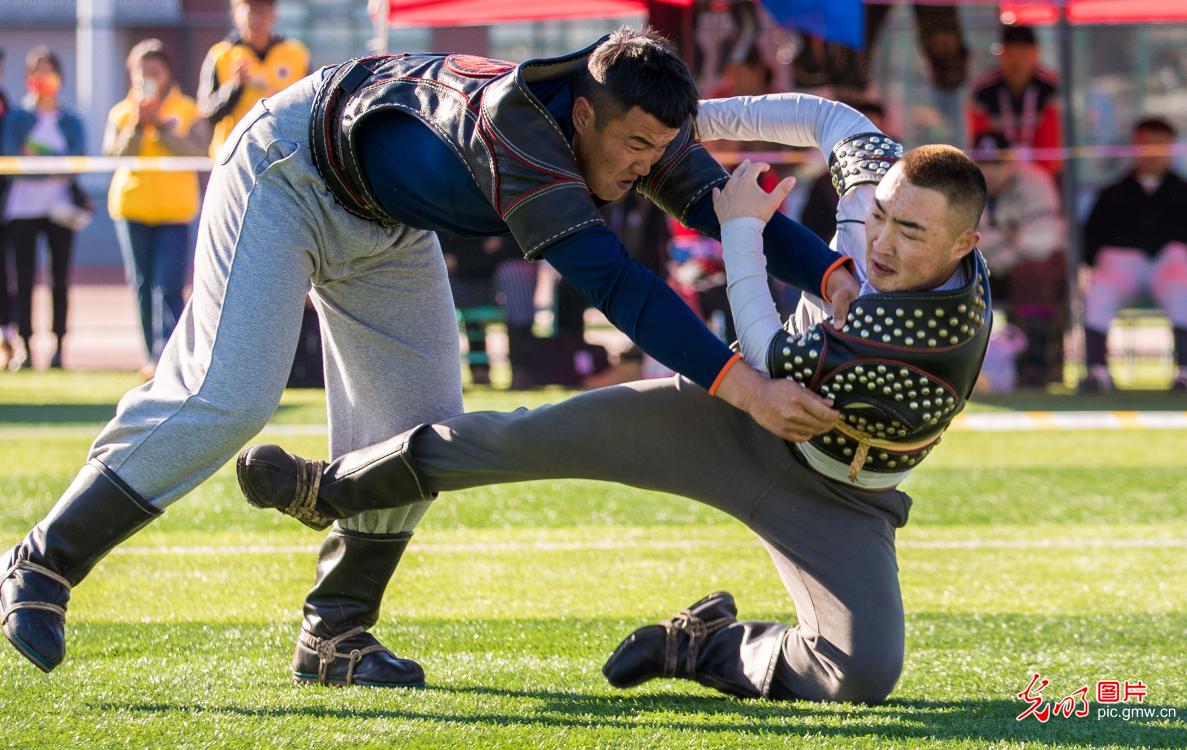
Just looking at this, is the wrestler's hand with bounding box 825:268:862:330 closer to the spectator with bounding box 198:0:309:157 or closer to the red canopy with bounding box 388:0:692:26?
the red canopy with bounding box 388:0:692:26

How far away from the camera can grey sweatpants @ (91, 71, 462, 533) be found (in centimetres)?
323

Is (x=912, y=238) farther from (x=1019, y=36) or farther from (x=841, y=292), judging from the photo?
(x=1019, y=36)

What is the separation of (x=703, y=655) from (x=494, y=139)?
4.20ft

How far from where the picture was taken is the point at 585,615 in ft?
14.4

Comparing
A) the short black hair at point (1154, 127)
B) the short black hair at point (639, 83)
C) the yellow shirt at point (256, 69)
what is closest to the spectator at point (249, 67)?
the yellow shirt at point (256, 69)

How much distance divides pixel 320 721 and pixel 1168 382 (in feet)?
27.4

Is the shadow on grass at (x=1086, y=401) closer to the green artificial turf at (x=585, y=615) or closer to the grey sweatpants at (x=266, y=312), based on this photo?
the green artificial turf at (x=585, y=615)

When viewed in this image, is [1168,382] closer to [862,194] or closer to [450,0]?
[450,0]

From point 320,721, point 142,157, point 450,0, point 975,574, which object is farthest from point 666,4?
point 320,721

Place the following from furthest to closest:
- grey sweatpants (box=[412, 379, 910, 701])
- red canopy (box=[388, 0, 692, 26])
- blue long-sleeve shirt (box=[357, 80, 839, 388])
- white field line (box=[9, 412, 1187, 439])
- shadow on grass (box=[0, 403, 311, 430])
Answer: red canopy (box=[388, 0, 692, 26]), shadow on grass (box=[0, 403, 311, 430]), white field line (box=[9, 412, 1187, 439]), grey sweatpants (box=[412, 379, 910, 701]), blue long-sleeve shirt (box=[357, 80, 839, 388])

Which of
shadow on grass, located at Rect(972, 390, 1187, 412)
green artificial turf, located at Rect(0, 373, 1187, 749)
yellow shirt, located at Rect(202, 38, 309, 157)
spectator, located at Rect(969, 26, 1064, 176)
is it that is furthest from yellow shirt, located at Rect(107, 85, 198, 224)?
spectator, located at Rect(969, 26, 1064, 176)

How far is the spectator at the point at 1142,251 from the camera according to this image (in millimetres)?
9750

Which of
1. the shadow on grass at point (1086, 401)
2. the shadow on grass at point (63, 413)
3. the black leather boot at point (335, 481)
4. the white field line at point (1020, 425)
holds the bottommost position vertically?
the shadow on grass at point (63, 413)

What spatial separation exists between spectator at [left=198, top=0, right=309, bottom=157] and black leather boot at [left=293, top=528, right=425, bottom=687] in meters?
5.98
